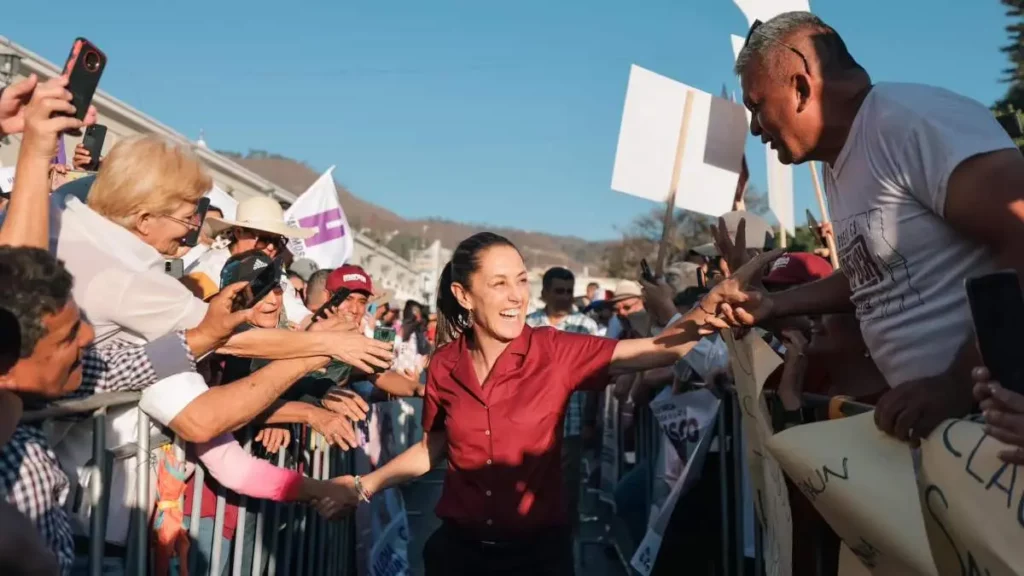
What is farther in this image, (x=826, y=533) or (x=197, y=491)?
(x=197, y=491)

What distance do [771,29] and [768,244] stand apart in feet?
11.1

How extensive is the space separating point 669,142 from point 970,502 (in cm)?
428

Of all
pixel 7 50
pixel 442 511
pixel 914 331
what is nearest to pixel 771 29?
pixel 914 331

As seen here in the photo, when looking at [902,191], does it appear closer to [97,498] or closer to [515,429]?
[515,429]

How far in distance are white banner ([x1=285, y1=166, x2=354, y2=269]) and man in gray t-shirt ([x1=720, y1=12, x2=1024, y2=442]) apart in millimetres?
8026

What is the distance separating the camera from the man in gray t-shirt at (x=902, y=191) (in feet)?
7.02

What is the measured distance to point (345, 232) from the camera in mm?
10836

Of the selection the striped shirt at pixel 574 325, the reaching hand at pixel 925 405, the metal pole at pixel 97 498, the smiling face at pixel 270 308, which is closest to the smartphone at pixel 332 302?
the smiling face at pixel 270 308

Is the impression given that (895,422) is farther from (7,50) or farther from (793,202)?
(7,50)

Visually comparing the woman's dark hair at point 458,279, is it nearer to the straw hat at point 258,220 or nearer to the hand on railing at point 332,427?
the hand on railing at point 332,427

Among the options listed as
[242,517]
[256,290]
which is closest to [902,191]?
[256,290]

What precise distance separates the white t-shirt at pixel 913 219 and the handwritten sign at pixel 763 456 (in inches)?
19.4

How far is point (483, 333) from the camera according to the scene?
384 cm

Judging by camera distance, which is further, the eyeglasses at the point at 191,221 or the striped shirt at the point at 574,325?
the striped shirt at the point at 574,325
